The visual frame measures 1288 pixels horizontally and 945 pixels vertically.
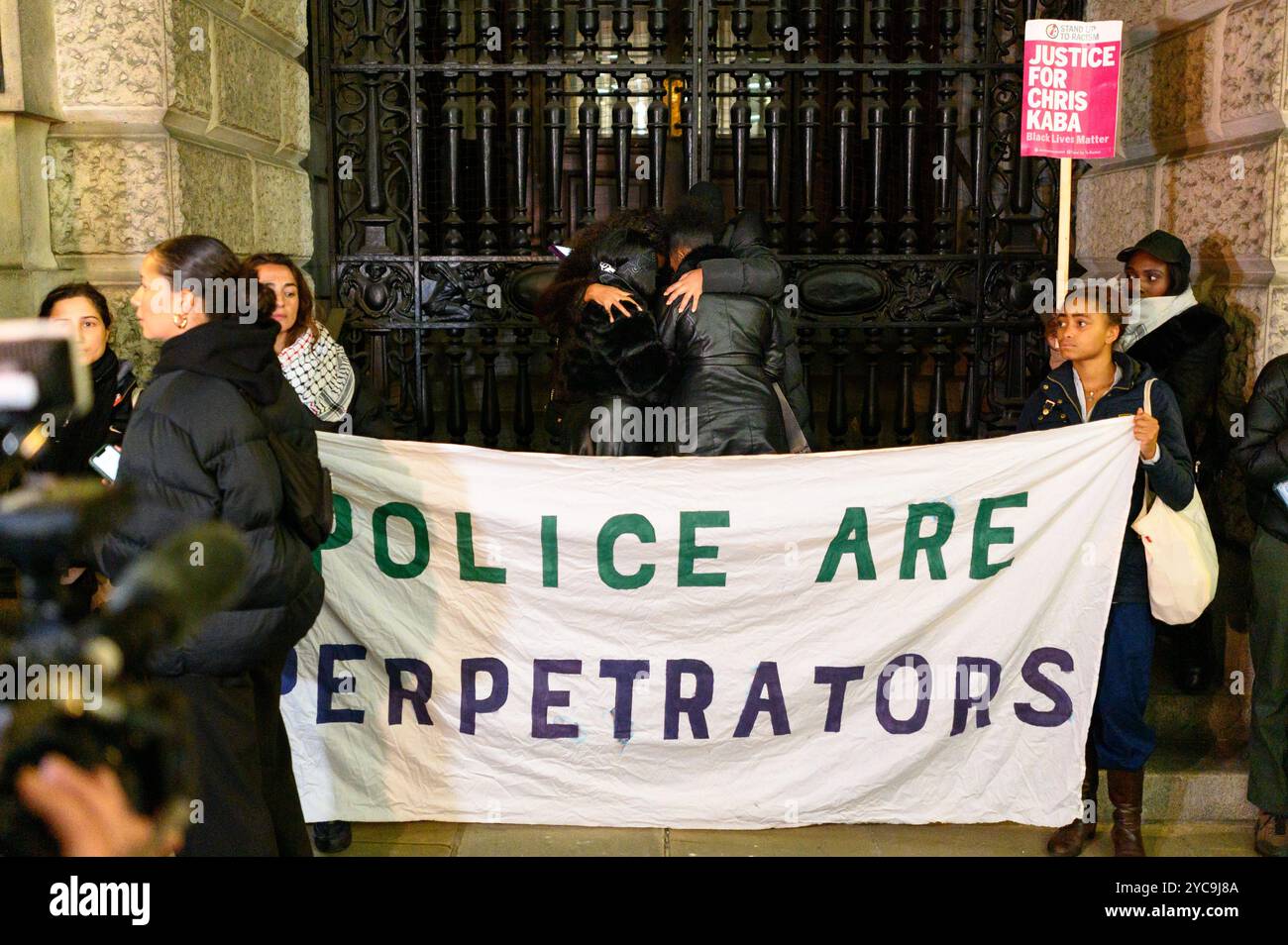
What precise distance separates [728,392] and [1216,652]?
7.99ft

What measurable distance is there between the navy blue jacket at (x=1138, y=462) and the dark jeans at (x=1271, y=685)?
0.43 m

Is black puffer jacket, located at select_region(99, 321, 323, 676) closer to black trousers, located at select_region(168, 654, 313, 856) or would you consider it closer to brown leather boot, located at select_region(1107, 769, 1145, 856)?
black trousers, located at select_region(168, 654, 313, 856)

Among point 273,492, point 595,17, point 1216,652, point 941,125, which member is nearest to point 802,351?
point 941,125

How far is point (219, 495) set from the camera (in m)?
3.47

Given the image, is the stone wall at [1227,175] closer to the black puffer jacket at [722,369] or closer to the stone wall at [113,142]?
the black puffer jacket at [722,369]

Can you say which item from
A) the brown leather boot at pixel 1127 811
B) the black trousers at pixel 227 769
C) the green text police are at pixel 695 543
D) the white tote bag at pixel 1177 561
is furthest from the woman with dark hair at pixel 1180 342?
the black trousers at pixel 227 769

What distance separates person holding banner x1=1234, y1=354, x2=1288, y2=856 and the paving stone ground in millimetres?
253

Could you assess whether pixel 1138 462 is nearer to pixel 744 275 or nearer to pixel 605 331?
pixel 744 275

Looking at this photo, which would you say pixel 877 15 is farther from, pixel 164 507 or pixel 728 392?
pixel 164 507

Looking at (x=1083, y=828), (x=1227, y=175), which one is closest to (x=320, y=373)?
(x=1083, y=828)

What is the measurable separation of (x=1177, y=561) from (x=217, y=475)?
122 inches

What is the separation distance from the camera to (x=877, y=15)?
7.49 meters

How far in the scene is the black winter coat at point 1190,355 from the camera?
5641 mm

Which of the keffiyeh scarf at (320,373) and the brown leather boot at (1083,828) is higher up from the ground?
the keffiyeh scarf at (320,373)
